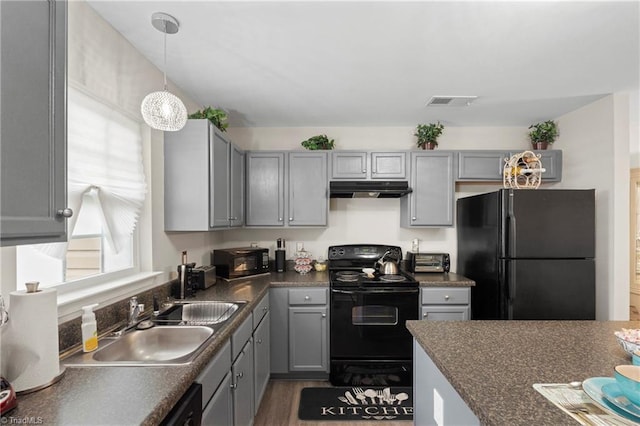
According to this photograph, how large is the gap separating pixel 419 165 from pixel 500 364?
2.29 meters

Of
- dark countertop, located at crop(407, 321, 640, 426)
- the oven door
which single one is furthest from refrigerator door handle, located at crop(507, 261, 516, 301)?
dark countertop, located at crop(407, 321, 640, 426)

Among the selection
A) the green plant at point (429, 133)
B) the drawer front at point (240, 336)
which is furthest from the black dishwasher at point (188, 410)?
the green plant at point (429, 133)

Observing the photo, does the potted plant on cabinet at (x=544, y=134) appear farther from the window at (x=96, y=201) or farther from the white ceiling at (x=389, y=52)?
the window at (x=96, y=201)

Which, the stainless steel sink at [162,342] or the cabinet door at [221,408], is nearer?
the cabinet door at [221,408]

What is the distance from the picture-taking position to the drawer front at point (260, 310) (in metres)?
2.17

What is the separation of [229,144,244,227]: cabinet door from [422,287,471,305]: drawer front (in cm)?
182

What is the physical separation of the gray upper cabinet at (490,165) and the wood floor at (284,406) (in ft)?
7.52

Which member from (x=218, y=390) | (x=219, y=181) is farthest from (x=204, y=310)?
(x=219, y=181)

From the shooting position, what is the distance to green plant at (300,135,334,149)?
314cm

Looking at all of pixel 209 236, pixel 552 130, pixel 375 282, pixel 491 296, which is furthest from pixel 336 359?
pixel 552 130

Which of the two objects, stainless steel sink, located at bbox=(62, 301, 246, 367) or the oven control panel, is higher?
the oven control panel

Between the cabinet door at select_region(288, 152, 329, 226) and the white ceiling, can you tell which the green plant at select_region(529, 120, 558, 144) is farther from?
the cabinet door at select_region(288, 152, 329, 226)

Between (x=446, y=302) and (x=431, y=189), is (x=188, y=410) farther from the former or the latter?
(x=431, y=189)

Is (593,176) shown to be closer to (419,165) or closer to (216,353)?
(419,165)
